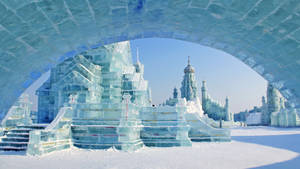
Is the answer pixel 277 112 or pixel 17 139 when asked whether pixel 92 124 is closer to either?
pixel 17 139

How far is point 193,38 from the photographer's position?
4.94 meters

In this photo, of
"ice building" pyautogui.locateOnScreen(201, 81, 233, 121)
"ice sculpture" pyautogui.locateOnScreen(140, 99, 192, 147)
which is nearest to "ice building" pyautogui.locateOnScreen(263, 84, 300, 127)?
"ice building" pyautogui.locateOnScreen(201, 81, 233, 121)

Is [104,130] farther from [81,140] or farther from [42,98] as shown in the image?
[42,98]

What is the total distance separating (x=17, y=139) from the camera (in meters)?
13.1

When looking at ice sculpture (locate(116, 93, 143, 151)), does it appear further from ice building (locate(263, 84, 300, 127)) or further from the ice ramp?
ice building (locate(263, 84, 300, 127))

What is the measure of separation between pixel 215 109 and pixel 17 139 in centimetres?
4290

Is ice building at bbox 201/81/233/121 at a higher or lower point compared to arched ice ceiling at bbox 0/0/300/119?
lower

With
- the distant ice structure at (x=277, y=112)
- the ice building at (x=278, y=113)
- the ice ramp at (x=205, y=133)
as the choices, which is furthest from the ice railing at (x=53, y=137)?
the ice building at (x=278, y=113)

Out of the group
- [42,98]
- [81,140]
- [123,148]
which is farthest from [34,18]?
[42,98]

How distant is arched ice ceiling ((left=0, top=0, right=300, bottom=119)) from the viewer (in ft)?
10.7

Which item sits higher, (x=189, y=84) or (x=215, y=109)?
(x=189, y=84)

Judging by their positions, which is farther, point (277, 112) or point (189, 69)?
point (189, 69)

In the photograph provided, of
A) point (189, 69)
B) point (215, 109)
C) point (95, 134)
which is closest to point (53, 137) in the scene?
point (95, 134)

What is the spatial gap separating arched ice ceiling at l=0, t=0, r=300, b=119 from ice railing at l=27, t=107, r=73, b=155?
6724 mm
